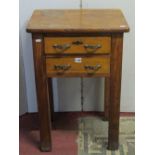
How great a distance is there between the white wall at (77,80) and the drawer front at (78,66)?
478 millimetres

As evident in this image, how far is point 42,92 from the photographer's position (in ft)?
5.59

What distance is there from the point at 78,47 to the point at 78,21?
16 cm

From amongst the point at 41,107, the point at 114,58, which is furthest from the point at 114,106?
the point at 41,107

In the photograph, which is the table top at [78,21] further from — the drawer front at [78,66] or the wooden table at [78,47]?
the drawer front at [78,66]

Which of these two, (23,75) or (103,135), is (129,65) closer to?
(103,135)

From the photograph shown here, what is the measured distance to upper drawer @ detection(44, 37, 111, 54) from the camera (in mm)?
1557

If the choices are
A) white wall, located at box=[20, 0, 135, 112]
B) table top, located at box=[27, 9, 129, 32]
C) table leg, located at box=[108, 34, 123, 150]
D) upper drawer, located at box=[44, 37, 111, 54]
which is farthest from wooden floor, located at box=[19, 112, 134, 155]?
table top, located at box=[27, 9, 129, 32]

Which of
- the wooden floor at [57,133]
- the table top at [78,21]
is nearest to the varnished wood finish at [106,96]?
the wooden floor at [57,133]

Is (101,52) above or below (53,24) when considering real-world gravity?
below

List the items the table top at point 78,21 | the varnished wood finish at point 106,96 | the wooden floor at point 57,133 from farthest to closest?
the varnished wood finish at point 106,96 → the wooden floor at point 57,133 → the table top at point 78,21

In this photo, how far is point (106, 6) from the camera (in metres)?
1.93

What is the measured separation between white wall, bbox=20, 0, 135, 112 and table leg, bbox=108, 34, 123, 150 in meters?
0.43

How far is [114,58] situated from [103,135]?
622 millimetres

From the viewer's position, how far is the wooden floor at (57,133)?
73.6 inches
